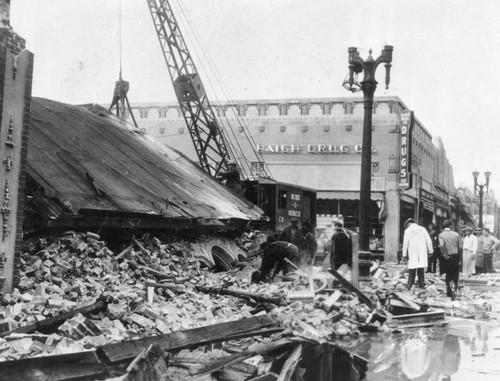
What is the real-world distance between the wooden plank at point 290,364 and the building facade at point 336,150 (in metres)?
26.0

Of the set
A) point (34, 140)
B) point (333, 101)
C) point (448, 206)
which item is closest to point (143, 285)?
point (34, 140)

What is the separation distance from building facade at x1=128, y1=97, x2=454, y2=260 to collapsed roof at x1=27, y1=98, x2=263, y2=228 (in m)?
14.3

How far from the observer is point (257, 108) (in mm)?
37281

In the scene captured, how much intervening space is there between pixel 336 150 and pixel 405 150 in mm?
4424

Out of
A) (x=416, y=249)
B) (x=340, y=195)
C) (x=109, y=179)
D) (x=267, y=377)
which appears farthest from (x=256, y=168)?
(x=267, y=377)

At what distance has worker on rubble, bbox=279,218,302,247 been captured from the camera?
16.5 m

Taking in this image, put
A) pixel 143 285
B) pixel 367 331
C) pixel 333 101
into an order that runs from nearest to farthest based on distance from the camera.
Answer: pixel 367 331 → pixel 143 285 → pixel 333 101

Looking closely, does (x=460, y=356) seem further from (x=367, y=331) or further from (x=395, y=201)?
(x=395, y=201)

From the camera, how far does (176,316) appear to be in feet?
29.5

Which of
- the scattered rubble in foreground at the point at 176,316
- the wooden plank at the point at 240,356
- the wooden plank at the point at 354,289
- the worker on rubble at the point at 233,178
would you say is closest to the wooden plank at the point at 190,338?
the scattered rubble in foreground at the point at 176,316

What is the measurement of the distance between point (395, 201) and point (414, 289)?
1931 centimetres

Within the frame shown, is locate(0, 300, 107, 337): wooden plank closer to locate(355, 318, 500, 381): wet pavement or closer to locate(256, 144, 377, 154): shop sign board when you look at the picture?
locate(355, 318, 500, 381): wet pavement

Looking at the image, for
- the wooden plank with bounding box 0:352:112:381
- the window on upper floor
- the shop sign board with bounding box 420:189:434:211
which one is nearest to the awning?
the shop sign board with bounding box 420:189:434:211

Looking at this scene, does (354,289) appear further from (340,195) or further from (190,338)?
(340,195)
